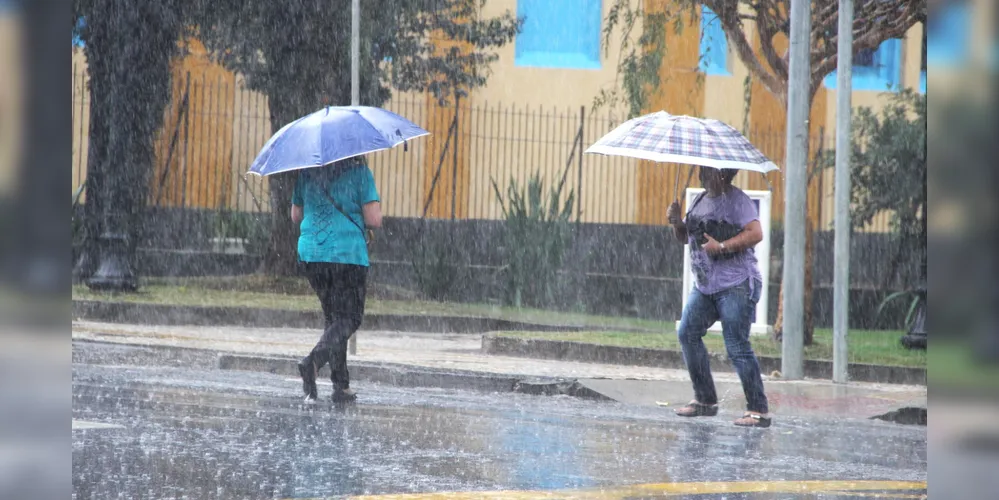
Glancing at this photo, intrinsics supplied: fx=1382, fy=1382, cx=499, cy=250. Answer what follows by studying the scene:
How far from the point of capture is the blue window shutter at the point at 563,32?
24422 mm

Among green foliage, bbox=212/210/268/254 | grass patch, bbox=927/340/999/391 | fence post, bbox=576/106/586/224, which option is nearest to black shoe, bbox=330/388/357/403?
grass patch, bbox=927/340/999/391

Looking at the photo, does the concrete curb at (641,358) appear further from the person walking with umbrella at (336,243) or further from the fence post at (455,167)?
the fence post at (455,167)

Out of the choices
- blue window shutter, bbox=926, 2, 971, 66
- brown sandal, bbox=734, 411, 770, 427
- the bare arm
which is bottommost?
brown sandal, bbox=734, 411, 770, 427

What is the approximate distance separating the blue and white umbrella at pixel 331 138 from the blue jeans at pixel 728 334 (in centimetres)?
218

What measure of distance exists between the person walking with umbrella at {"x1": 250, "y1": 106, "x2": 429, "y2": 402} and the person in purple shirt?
1.96 meters

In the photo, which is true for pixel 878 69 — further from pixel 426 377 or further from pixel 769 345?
pixel 426 377

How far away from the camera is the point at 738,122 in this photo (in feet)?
77.7

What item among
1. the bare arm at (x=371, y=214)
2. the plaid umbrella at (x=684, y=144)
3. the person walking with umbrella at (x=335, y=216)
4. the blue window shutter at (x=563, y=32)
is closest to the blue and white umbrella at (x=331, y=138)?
the person walking with umbrella at (x=335, y=216)

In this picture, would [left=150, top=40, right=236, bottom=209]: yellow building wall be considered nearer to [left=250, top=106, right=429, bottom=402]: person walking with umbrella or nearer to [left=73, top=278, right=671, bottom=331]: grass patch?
[left=73, top=278, right=671, bottom=331]: grass patch

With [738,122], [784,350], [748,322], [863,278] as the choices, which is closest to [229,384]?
[748,322]

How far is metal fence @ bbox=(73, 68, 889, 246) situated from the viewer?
20.5 meters

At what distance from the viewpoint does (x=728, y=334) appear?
829cm

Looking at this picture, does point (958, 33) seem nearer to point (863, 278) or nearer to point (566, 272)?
point (566, 272)

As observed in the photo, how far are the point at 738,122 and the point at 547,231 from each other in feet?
20.7
